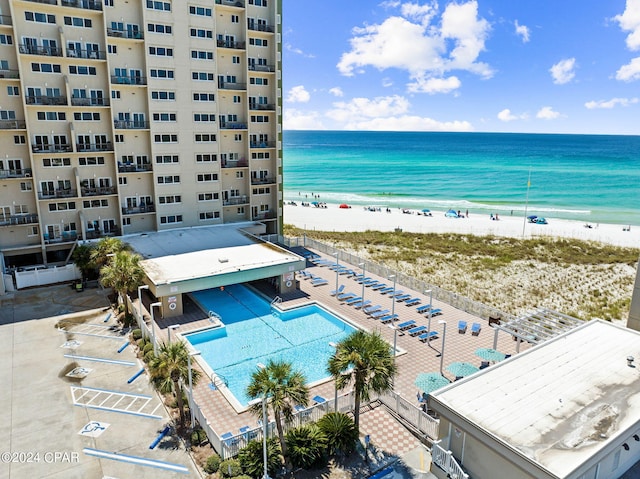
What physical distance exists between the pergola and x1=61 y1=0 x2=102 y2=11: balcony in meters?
37.3

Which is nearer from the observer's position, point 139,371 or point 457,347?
point 139,371

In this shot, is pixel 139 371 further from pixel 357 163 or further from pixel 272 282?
pixel 357 163

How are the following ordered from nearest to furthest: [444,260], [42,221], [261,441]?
[261,441] < [42,221] < [444,260]

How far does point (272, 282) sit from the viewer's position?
118ft

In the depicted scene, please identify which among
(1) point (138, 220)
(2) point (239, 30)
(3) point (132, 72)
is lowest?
(1) point (138, 220)

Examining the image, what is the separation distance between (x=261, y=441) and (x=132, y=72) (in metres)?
33.0

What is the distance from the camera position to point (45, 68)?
116ft

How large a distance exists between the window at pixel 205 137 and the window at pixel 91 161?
8.18m

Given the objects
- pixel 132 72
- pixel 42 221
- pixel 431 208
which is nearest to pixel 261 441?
pixel 42 221

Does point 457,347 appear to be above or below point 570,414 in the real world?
below

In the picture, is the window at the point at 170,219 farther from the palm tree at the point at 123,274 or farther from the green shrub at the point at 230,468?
the green shrub at the point at 230,468

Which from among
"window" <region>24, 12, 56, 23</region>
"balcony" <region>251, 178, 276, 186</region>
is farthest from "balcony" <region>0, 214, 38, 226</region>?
"balcony" <region>251, 178, 276, 186</region>

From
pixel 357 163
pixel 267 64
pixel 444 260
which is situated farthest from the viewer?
pixel 357 163

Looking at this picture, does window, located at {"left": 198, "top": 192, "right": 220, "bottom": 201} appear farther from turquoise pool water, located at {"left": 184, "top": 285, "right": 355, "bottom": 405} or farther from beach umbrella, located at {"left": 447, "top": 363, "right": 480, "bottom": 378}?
beach umbrella, located at {"left": 447, "top": 363, "right": 480, "bottom": 378}
